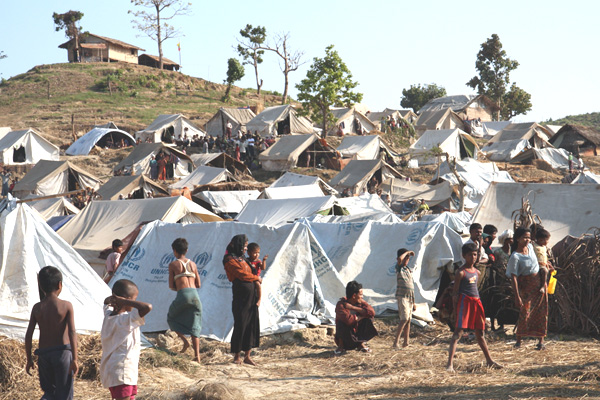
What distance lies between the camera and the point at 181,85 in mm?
60656

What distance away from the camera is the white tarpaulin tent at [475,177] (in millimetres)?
26750

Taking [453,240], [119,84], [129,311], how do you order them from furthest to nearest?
[119,84] < [453,240] < [129,311]

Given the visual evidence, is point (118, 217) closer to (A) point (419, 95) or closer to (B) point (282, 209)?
(B) point (282, 209)

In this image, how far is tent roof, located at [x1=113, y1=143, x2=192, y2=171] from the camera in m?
32.6

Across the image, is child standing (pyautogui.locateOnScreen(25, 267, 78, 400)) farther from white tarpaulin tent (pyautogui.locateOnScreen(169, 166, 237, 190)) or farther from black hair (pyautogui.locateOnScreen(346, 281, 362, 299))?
white tarpaulin tent (pyautogui.locateOnScreen(169, 166, 237, 190))

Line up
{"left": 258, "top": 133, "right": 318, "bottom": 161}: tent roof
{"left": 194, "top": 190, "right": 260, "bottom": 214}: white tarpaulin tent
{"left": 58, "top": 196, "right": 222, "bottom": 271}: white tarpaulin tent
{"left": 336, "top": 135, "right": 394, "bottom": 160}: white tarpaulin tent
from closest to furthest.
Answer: {"left": 58, "top": 196, "right": 222, "bottom": 271}: white tarpaulin tent → {"left": 194, "top": 190, "right": 260, "bottom": 214}: white tarpaulin tent → {"left": 258, "top": 133, "right": 318, "bottom": 161}: tent roof → {"left": 336, "top": 135, "right": 394, "bottom": 160}: white tarpaulin tent

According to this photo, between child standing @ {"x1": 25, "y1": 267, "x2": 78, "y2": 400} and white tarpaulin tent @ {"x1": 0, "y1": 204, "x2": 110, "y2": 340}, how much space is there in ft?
7.53

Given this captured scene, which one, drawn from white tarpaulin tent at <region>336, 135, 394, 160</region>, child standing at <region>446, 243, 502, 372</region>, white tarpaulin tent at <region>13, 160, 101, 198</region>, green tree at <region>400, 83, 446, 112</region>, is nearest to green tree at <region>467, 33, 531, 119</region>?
green tree at <region>400, 83, 446, 112</region>

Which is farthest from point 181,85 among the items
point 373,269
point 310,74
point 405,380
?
point 405,380

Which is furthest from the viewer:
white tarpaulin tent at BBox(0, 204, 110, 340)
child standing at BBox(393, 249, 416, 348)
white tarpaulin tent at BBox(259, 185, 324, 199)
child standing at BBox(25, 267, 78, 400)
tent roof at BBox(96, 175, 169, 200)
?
tent roof at BBox(96, 175, 169, 200)

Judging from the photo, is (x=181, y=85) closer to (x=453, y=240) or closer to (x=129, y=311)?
(x=453, y=240)

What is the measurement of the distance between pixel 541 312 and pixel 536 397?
223 centimetres

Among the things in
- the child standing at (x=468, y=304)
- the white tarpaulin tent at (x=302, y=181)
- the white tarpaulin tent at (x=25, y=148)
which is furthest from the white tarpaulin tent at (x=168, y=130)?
the child standing at (x=468, y=304)

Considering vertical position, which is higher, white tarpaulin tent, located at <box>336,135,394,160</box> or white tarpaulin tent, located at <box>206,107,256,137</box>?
white tarpaulin tent, located at <box>206,107,256,137</box>
